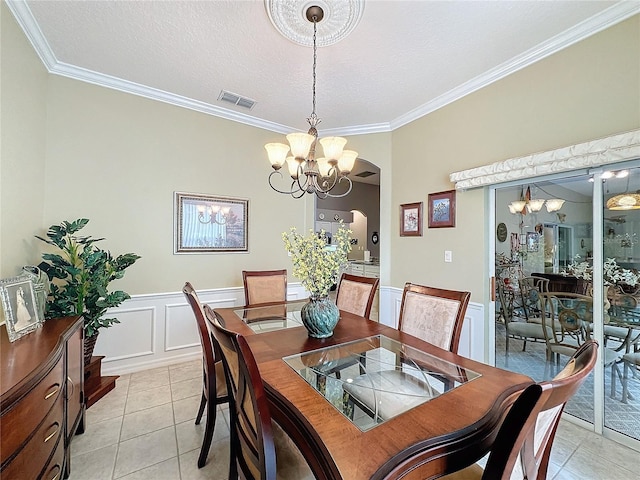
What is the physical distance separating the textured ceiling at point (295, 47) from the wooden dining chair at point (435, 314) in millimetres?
1984

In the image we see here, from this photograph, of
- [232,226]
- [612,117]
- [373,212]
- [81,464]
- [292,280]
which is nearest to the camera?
[81,464]

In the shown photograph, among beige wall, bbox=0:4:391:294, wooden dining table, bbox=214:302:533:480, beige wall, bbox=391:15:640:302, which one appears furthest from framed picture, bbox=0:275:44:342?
beige wall, bbox=391:15:640:302

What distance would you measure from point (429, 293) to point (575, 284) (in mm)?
1310

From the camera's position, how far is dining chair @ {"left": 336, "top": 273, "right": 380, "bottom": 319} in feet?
8.16

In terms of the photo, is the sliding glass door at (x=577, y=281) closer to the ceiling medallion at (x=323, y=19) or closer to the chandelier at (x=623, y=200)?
the chandelier at (x=623, y=200)

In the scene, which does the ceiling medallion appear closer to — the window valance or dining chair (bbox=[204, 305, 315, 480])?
the window valance

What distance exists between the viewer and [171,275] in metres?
3.20

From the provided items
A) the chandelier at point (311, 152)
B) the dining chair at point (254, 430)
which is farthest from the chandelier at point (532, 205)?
the dining chair at point (254, 430)

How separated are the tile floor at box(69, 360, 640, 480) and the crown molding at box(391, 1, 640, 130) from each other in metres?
2.96

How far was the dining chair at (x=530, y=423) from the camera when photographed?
2.26ft

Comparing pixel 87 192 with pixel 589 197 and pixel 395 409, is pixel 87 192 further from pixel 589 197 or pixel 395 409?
pixel 589 197

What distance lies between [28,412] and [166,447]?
107 cm

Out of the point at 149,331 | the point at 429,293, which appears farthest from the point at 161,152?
A: the point at 429,293

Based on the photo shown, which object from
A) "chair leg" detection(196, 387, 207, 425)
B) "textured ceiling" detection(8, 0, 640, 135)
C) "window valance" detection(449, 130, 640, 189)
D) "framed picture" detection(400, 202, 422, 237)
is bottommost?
"chair leg" detection(196, 387, 207, 425)
